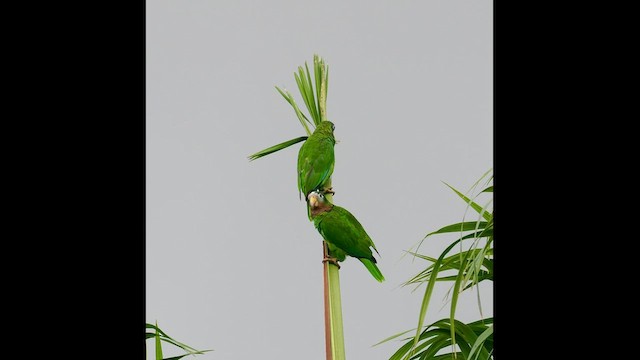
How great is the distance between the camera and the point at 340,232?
1442 millimetres

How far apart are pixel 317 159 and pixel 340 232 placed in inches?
6.9

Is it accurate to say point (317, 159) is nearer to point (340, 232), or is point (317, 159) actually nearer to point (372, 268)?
point (340, 232)

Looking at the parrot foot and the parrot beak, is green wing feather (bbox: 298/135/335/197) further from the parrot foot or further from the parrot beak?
the parrot foot

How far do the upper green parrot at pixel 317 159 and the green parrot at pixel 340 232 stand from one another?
3cm

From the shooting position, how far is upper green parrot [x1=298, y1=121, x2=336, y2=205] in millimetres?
1452

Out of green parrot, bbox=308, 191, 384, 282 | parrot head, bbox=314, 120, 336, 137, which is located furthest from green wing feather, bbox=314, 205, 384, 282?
parrot head, bbox=314, 120, 336, 137

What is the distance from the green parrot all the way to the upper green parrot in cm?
3

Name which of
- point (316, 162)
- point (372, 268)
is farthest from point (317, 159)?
point (372, 268)

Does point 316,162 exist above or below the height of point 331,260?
above
